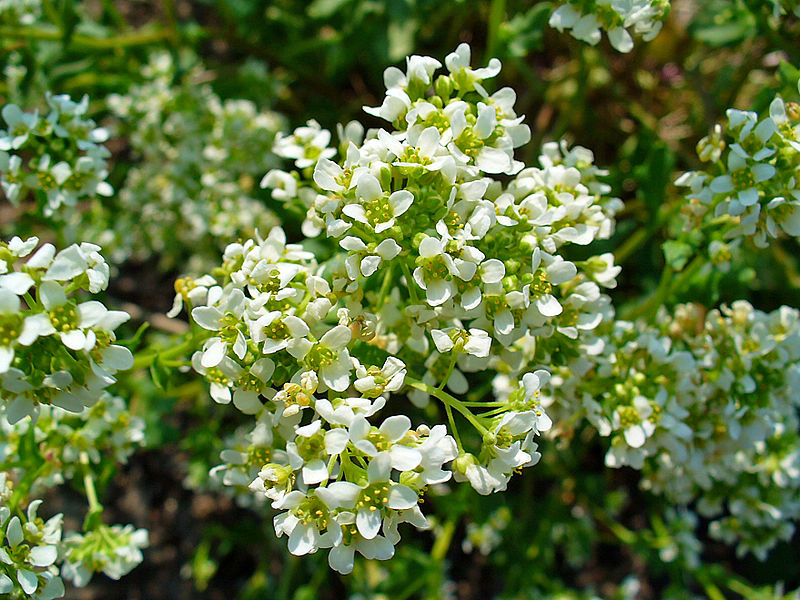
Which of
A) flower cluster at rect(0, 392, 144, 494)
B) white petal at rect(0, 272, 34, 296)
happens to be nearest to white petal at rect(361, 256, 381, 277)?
white petal at rect(0, 272, 34, 296)

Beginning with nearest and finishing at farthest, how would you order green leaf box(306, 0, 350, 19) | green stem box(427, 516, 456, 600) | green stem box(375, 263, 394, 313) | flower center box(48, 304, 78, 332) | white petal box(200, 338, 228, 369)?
flower center box(48, 304, 78, 332) → white petal box(200, 338, 228, 369) → green stem box(375, 263, 394, 313) → green stem box(427, 516, 456, 600) → green leaf box(306, 0, 350, 19)

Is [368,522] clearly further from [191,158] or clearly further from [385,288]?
[191,158]

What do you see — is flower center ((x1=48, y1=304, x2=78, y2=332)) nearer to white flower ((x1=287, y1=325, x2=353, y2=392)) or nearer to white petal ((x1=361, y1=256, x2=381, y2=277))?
white flower ((x1=287, y1=325, x2=353, y2=392))

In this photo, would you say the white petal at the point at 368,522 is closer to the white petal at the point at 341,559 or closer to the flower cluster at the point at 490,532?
the white petal at the point at 341,559

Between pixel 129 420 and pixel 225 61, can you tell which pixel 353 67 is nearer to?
pixel 225 61

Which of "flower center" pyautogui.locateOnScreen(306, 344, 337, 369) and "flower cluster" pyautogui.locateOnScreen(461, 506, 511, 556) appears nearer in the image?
"flower center" pyautogui.locateOnScreen(306, 344, 337, 369)

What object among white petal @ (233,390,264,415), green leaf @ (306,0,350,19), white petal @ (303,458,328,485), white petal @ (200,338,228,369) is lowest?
white petal @ (233,390,264,415)
